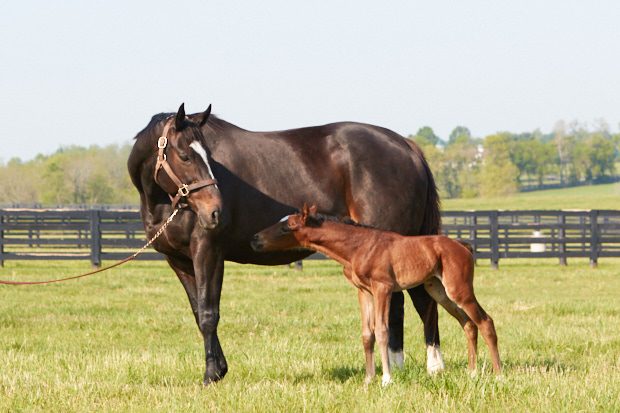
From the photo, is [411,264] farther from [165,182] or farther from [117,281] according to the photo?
[117,281]

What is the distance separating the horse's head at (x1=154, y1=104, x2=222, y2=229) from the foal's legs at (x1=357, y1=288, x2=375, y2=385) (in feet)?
4.08

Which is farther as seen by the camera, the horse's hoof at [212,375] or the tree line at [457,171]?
the tree line at [457,171]

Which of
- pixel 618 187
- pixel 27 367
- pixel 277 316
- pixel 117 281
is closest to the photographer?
pixel 27 367

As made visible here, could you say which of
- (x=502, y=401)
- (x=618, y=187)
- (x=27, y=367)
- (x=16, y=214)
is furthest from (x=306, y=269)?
(x=618, y=187)

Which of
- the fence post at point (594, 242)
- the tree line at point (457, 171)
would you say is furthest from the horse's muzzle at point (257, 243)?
the tree line at point (457, 171)

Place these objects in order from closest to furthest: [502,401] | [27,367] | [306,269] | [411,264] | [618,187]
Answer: [502,401] → [411,264] → [27,367] → [306,269] → [618,187]

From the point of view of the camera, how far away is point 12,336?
11.4 metres

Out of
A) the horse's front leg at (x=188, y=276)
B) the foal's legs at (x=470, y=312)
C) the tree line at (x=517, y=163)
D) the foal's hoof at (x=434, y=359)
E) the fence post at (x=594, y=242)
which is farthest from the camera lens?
the tree line at (x=517, y=163)

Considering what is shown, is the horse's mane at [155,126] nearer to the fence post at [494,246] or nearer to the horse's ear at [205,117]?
→ the horse's ear at [205,117]

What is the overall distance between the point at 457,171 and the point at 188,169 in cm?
13975

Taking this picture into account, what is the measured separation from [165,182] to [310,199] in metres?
1.20

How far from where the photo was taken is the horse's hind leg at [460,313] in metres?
7.16

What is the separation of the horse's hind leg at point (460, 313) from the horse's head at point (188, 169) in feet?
5.78

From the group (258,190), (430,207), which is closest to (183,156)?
(258,190)
